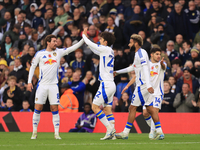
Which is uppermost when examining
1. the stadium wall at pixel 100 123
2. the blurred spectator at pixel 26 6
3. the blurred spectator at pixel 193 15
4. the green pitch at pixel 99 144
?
the blurred spectator at pixel 26 6

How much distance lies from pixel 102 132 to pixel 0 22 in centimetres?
1038

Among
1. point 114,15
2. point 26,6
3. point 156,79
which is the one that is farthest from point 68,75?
point 26,6

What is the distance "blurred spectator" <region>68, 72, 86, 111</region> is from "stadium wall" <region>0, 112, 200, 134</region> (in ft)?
3.09

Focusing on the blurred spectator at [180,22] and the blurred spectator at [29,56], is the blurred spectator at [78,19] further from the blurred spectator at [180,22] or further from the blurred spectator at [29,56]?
the blurred spectator at [180,22]

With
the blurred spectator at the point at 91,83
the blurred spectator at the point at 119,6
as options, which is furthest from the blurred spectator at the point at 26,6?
the blurred spectator at the point at 91,83

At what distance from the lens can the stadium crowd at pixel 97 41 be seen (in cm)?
1472

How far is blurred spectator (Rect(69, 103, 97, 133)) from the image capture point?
14.5m

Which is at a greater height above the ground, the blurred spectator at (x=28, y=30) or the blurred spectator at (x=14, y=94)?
the blurred spectator at (x=28, y=30)

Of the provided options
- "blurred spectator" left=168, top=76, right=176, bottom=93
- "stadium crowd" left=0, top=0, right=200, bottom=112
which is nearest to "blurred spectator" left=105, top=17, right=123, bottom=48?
"stadium crowd" left=0, top=0, right=200, bottom=112

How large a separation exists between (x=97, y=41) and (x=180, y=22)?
3.86 meters

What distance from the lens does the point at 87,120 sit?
14.6 metres

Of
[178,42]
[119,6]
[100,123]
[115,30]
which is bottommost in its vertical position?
[100,123]

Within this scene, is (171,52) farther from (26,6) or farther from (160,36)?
(26,6)

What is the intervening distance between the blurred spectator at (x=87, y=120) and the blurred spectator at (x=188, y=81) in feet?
11.2
